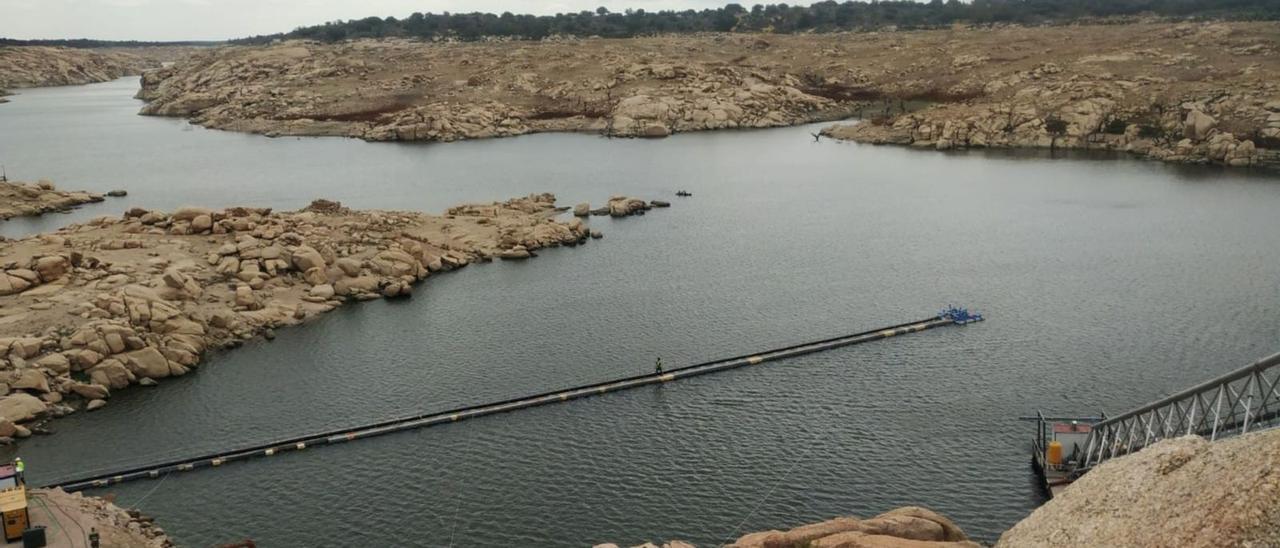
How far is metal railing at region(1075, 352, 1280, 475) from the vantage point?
3078cm

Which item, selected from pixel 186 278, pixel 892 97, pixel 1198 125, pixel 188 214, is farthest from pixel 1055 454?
pixel 892 97

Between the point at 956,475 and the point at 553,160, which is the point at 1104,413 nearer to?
the point at 956,475

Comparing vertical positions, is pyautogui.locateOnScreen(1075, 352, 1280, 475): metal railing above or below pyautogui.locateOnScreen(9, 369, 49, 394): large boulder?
above

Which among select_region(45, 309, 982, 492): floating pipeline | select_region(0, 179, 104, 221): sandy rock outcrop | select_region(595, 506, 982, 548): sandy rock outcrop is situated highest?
select_region(0, 179, 104, 221): sandy rock outcrop

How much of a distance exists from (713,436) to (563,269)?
36.4 meters

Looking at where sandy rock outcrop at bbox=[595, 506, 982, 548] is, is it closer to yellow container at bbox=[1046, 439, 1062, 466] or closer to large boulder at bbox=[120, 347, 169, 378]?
yellow container at bbox=[1046, 439, 1062, 466]

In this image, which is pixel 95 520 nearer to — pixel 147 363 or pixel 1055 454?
pixel 147 363

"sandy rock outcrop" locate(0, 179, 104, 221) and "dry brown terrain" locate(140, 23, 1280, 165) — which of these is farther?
"dry brown terrain" locate(140, 23, 1280, 165)

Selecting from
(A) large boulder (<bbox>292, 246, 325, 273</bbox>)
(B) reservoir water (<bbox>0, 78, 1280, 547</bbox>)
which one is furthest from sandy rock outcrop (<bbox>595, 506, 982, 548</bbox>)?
(A) large boulder (<bbox>292, 246, 325, 273</bbox>)

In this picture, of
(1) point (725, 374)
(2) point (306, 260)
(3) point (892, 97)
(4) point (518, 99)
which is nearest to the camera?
(1) point (725, 374)

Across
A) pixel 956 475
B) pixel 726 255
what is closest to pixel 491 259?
pixel 726 255

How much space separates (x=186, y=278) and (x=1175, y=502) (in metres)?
63.9

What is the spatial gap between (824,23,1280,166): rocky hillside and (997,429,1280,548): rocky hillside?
111808mm

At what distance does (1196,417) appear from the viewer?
1588 inches
